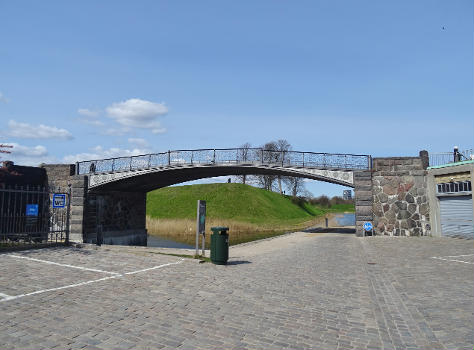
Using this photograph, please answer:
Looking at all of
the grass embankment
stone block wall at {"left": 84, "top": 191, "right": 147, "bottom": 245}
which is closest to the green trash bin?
stone block wall at {"left": 84, "top": 191, "right": 147, "bottom": 245}

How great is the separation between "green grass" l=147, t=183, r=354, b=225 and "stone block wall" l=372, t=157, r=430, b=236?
24333mm

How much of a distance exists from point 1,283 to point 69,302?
260cm

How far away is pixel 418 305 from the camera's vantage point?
6.48 meters

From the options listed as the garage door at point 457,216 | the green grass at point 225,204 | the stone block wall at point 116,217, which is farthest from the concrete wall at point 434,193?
the green grass at point 225,204

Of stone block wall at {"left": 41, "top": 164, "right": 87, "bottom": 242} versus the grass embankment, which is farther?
the grass embankment

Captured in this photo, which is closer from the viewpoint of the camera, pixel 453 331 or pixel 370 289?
pixel 453 331

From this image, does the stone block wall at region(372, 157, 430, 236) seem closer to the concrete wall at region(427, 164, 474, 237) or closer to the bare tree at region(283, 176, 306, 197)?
the concrete wall at region(427, 164, 474, 237)

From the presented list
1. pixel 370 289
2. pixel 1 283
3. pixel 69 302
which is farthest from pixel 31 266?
pixel 370 289

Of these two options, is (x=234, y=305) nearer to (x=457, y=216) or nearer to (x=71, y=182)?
(x=457, y=216)

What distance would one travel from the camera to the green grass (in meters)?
52.1

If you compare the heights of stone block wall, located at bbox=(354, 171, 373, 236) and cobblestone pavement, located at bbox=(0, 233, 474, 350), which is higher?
stone block wall, located at bbox=(354, 171, 373, 236)

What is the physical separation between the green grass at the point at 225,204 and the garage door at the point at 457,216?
85.6 ft

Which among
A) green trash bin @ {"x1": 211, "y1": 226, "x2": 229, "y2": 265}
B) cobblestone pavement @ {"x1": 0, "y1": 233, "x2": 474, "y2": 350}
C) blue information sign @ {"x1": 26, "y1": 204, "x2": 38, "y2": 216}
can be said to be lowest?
cobblestone pavement @ {"x1": 0, "y1": 233, "x2": 474, "y2": 350}

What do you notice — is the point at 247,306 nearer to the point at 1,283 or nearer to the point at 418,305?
the point at 418,305
